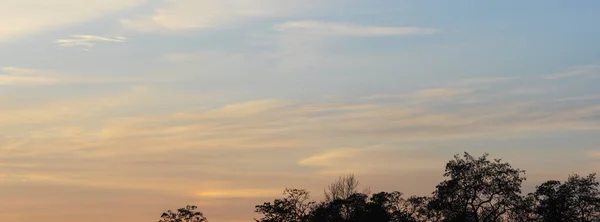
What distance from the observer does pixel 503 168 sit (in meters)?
105

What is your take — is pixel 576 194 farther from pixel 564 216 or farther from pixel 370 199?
pixel 370 199

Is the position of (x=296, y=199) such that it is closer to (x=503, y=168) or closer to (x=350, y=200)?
(x=350, y=200)

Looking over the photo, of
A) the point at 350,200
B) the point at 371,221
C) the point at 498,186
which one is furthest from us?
the point at 350,200

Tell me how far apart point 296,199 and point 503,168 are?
4927cm

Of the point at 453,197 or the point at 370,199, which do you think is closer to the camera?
the point at 453,197

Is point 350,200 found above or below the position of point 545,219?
above

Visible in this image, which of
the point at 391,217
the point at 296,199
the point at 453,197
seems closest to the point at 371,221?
the point at 391,217

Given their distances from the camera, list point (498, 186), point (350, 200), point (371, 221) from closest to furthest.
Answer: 1. point (498, 186)
2. point (371, 221)
3. point (350, 200)

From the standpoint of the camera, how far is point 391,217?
136 meters

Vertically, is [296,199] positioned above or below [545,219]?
above

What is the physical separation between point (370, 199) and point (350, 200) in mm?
3644

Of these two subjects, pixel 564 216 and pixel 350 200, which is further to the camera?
pixel 350 200

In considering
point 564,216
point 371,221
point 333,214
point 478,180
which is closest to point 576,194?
point 564,216

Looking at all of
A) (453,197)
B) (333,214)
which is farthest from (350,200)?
(453,197)
